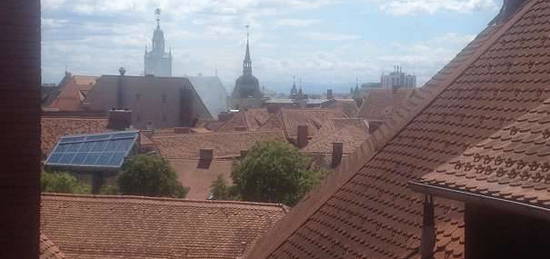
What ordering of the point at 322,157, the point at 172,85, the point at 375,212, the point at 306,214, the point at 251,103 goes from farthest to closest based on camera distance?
the point at 251,103
the point at 172,85
the point at 322,157
the point at 306,214
the point at 375,212

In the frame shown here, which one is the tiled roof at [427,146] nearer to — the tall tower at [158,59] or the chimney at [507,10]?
the chimney at [507,10]

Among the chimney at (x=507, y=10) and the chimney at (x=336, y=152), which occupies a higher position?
the chimney at (x=507, y=10)

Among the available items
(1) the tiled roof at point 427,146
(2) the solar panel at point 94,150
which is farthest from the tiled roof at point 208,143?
(1) the tiled roof at point 427,146

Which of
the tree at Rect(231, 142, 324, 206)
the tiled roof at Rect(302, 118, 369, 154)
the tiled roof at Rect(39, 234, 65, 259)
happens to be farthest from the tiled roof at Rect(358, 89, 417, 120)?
the tiled roof at Rect(39, 234, 65, 259)

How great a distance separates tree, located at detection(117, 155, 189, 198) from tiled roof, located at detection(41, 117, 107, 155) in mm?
12945

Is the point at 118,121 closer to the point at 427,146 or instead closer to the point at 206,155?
the point at 206,155

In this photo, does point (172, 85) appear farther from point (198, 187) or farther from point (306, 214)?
point (306, 214)

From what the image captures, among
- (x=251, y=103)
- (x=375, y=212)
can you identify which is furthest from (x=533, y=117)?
(x=251, y=103)

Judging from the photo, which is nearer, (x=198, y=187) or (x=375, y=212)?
(x=375, y=212)

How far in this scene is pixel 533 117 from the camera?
19.7ft

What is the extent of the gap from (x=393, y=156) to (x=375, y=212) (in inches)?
28.6

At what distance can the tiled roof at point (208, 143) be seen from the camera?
5038 centimetres

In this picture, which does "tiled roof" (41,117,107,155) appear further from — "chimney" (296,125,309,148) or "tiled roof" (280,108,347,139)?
"tiled roof" (280,108,347,139)

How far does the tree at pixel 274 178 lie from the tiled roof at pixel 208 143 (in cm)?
1243
